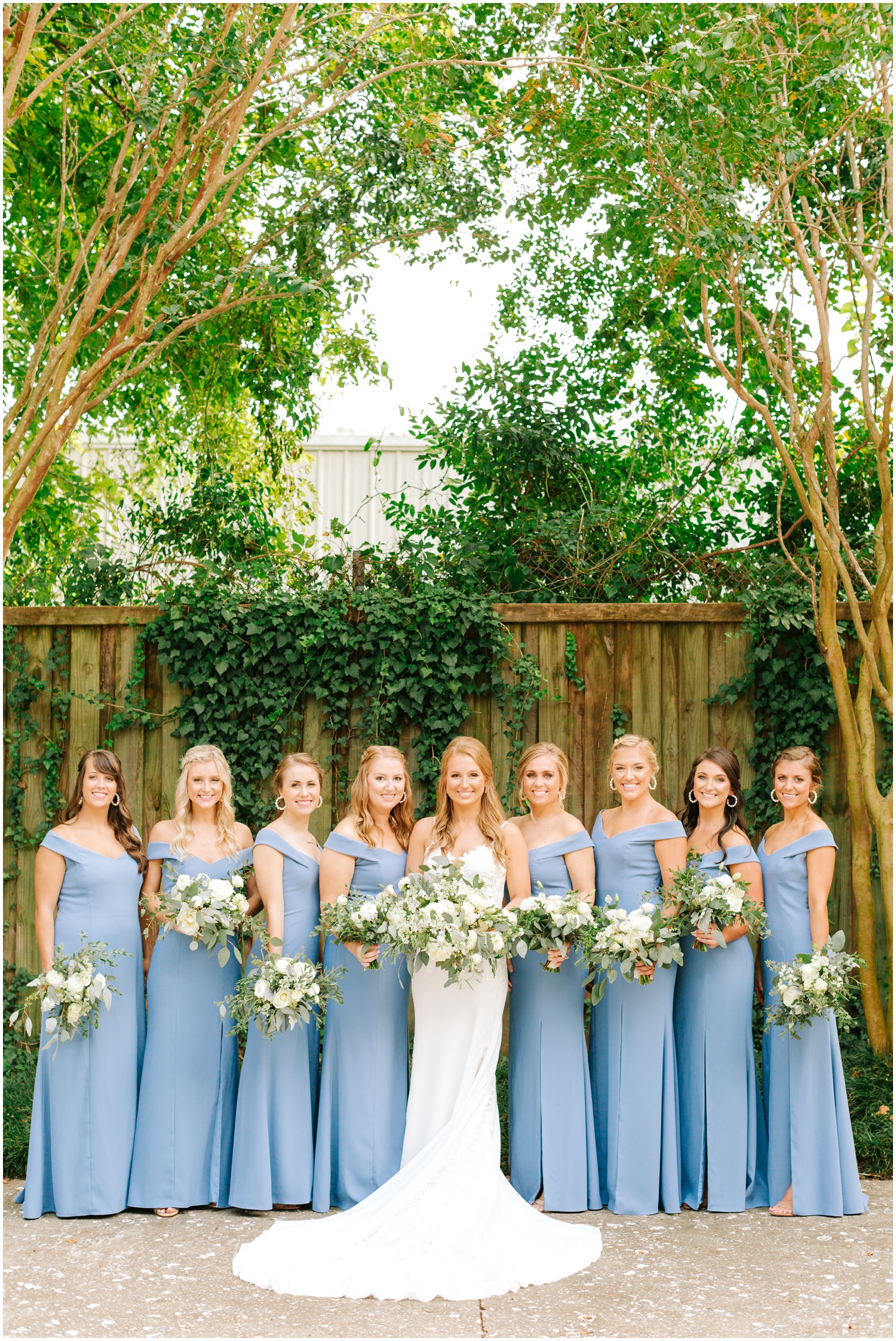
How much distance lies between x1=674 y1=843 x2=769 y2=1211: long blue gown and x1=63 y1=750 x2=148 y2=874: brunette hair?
7.70 feet

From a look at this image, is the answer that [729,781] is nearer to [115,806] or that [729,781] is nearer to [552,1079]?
[552,1079]

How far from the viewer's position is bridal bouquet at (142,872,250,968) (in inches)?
167

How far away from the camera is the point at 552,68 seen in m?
5.78

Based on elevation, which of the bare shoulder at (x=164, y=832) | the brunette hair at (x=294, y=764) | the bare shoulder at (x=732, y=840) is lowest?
the bare shoulder at (x=732, y=840)

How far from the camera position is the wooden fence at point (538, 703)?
5871mm

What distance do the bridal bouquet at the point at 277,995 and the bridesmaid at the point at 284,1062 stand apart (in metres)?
0.11

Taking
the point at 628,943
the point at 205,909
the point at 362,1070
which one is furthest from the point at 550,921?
the point at 205,909

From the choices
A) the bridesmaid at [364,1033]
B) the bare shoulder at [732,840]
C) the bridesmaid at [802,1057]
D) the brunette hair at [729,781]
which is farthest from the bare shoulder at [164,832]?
the bridesmaid at [802,1057]

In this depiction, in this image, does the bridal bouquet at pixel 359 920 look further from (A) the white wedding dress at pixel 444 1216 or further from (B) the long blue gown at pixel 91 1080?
(B) the long blue gown at pixel 91 1080

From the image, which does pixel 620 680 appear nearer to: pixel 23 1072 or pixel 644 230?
pixel 644 230

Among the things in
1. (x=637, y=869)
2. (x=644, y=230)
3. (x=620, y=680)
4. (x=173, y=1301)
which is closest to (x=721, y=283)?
(x=644, y=230)

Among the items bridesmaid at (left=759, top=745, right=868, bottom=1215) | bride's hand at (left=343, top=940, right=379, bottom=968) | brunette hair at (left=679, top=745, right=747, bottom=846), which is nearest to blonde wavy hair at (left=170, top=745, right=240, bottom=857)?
bride's hand at (left=343, top=940, right=379, bottom=968)

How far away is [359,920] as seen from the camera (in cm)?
415

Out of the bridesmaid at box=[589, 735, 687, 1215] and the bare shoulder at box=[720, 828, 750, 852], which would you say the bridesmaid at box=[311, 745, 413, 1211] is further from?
the bare shoulder at box=[720, 828, 750, 852]
